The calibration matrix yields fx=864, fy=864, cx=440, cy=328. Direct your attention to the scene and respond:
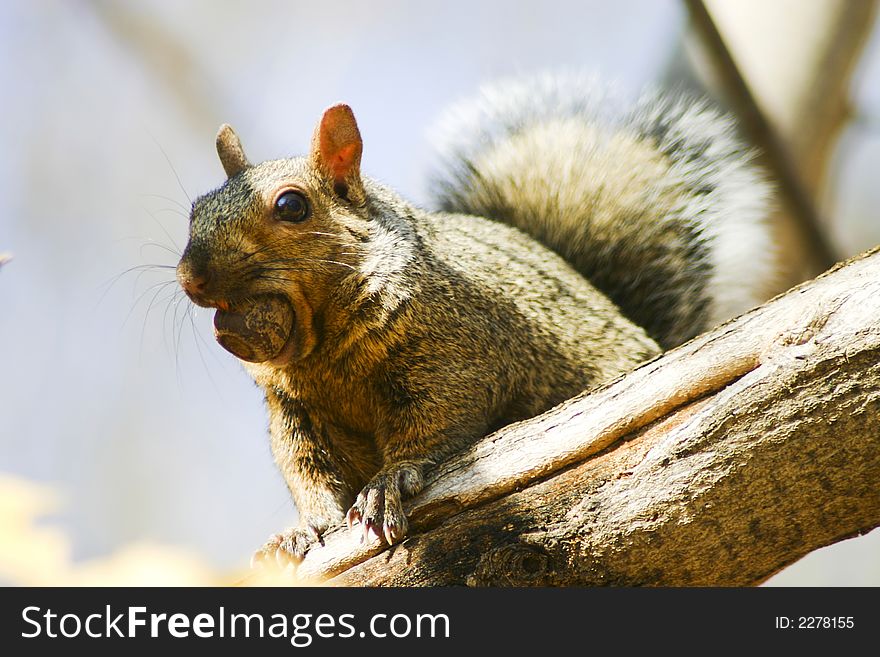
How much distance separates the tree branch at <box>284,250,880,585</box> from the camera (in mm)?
1566

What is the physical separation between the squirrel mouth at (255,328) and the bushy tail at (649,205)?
4.28ft

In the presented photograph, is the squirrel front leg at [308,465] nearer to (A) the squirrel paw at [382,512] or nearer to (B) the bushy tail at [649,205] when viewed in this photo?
(A) the squirrel paw at [382,512]

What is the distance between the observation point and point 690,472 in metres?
1.66

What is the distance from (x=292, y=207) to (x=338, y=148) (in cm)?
23

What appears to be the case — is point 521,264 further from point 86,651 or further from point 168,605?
point 86,651

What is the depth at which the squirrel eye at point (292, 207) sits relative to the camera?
81.3 inches

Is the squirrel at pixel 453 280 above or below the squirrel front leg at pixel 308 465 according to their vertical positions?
above

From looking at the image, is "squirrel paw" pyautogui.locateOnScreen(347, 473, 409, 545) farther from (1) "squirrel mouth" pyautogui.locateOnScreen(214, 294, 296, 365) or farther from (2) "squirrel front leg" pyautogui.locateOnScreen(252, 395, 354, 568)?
(1) "squirrel mouth" pyautogui.locateOnScreen(214, 294, 296, 365)

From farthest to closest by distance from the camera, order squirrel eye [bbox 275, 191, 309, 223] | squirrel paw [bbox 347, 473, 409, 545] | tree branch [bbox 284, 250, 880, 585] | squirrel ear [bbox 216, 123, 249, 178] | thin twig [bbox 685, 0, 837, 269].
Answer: thin twig [bbox 685, 0, 837, 269] → squirrel ear [bbox 216, 123, 249, 178] → squirrel eye [bbox 275, 191, 309, 223] → squirrel paw [bbox 347, 473, 409, 545] → tree branch [bbox 284, 250, 880, 585]

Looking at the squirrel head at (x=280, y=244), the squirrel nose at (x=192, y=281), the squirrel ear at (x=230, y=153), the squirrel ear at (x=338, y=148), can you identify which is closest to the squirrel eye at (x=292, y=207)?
the squirrel head at (x=280, y=244)

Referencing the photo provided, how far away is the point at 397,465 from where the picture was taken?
1.99 meters

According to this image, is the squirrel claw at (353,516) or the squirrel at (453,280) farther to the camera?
the squirrel at (453,280)

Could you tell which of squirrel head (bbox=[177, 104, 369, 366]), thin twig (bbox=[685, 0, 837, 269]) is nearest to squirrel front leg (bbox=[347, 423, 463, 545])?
squirrel head (bbox=[177, 104, 369, 366])

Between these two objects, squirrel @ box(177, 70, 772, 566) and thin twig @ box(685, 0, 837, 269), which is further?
thin twig @ box(685, 0, 837, 269)
